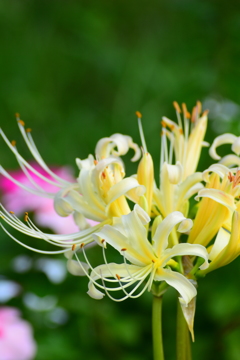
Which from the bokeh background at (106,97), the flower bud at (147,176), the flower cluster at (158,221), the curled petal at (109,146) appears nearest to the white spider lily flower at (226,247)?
the flower cluster at (158,221)

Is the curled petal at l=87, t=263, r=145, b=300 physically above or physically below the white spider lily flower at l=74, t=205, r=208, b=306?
below

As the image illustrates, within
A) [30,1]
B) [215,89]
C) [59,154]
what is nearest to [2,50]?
[30,1]

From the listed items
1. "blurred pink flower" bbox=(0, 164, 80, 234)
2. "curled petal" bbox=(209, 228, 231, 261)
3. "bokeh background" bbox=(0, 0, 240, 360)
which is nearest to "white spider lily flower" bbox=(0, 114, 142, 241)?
"curled petal" bbox=(209, 228, 231, 261)

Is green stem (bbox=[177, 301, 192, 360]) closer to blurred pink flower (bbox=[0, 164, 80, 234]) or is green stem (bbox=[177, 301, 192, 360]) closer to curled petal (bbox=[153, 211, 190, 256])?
curled petal (bbox=[153, 211, 190, 256])

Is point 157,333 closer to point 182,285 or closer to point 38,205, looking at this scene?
point 182,285

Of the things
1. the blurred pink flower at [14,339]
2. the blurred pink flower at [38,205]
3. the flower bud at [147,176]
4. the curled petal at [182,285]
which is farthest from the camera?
the blurred pink flower at [38,205]

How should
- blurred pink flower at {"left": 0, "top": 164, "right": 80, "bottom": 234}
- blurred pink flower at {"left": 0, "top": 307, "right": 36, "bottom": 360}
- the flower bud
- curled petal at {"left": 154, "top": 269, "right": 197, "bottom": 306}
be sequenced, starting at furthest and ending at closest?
1. blurred pink flower at {"left": 0, "top": 164, "right": 80, "bottom": 234}
2. blurred pink flower at {"left": 0, "top": 307, "right": 36, "bottom": 360}
3. the flower bud
4. curled petal at {"left": 154, "top": 269, "right": 197, "bottom": 306}

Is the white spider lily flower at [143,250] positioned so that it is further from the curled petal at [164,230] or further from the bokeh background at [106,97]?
the bokeh background at [106,97]
